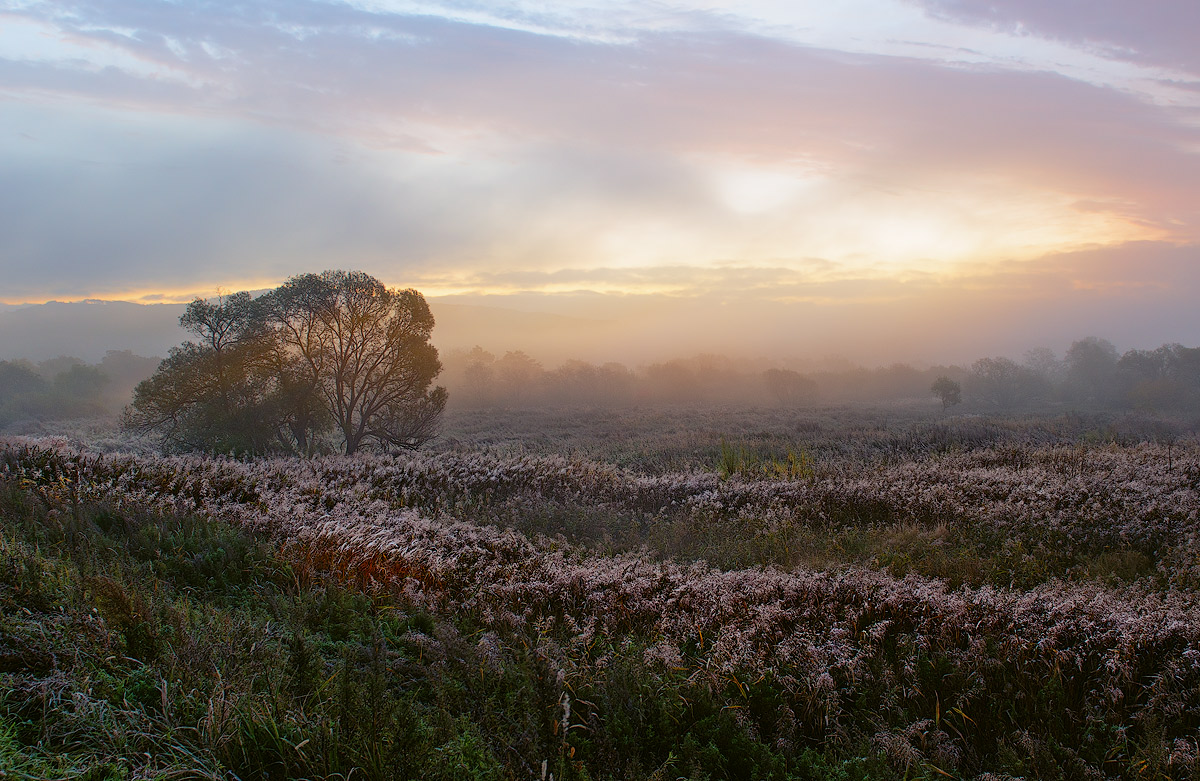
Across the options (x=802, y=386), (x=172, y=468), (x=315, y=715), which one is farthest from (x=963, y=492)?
(x=802, y=386)

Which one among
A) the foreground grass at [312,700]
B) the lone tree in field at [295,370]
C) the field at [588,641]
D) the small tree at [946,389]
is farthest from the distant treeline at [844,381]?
the foreground grass at [312,700]

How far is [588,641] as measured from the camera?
503 centimetres

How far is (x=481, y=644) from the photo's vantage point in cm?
463

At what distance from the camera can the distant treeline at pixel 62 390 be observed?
45.3 meters

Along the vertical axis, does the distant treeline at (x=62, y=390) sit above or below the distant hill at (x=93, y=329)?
below

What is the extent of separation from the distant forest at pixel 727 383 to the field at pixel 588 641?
104 feet

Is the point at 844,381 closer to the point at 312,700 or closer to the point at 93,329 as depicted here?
the point at 312,700

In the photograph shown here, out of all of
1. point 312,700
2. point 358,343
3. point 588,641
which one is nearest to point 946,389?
point 358,343

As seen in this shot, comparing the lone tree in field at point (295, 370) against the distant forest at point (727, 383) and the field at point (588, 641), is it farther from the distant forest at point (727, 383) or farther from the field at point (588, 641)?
the field at point (588, 641)

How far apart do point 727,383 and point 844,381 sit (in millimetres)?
24191

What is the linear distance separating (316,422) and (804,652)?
2438 cm

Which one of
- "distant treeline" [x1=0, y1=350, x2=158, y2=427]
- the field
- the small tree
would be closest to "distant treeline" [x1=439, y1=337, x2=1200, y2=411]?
the small tree

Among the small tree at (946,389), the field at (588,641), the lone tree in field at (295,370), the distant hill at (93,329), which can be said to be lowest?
the small tree at (946,389)

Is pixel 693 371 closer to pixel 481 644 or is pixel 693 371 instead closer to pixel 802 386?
pixel 802 386
